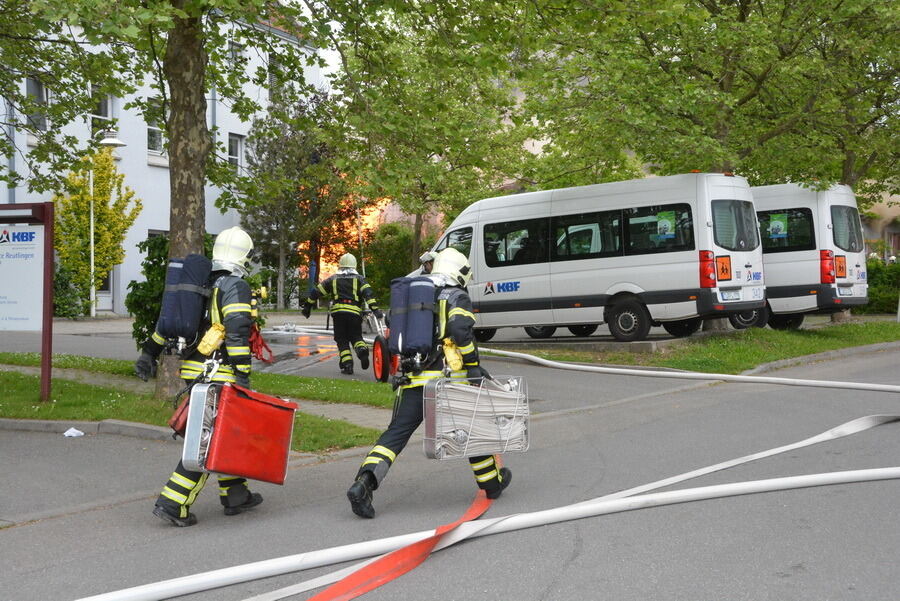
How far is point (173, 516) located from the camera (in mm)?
5820

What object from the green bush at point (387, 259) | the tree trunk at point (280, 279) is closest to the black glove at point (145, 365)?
the tree trunk at point (280, 279)

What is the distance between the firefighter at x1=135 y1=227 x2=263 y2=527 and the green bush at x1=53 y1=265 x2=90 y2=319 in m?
19.7

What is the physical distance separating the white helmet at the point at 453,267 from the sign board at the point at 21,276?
5.55 meters

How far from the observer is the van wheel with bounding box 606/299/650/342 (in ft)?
53.0

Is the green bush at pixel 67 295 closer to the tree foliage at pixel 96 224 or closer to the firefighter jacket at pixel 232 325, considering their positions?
the tree foliage at pixel 96 224

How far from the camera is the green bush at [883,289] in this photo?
27.4 metres

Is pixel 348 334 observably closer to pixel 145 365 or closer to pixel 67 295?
pixel 145 365

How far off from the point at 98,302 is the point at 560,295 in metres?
15.5

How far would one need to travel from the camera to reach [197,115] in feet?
31.9

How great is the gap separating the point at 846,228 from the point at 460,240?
758 cm

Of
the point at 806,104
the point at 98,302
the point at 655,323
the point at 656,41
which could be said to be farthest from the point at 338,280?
the point at 98,302

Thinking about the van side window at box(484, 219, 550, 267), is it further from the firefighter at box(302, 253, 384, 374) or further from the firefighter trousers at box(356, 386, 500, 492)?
the firefighter trousers at box(356, 386, 500, 492)

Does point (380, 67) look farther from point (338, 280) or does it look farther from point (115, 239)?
point (115, 239)

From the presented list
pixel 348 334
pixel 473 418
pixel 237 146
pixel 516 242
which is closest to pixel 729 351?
pixel 516 242
